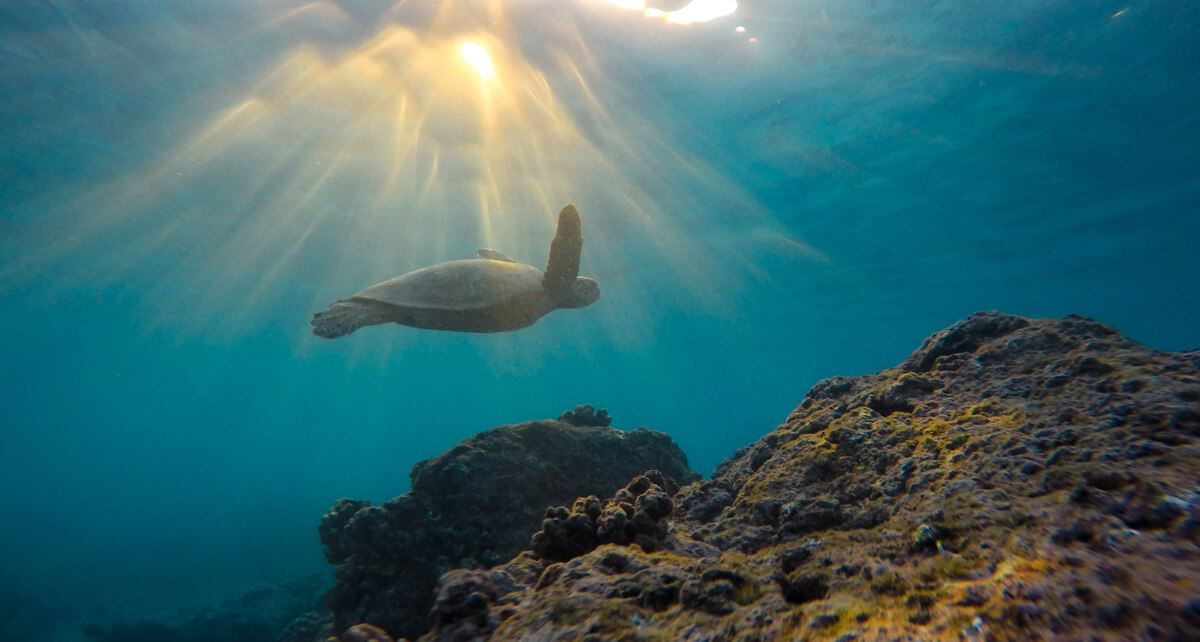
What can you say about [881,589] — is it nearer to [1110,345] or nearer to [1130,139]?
[1110,345]

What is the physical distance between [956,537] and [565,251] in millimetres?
6585

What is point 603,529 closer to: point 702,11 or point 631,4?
point 631,4

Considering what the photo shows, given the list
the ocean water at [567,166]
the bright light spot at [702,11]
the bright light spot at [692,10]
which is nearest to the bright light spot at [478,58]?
the ocean water at [567,166]

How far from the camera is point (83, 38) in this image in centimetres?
1320

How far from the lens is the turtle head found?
9.07m

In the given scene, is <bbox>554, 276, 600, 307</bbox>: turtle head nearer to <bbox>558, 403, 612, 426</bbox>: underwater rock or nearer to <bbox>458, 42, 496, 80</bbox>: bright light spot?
<bbox>558, 403, 612, 426</bbox>: underwater rock

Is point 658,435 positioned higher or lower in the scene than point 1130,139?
lower

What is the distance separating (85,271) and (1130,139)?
2046 inches

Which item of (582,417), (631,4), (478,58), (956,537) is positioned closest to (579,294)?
(582,417)

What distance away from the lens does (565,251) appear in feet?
25.4

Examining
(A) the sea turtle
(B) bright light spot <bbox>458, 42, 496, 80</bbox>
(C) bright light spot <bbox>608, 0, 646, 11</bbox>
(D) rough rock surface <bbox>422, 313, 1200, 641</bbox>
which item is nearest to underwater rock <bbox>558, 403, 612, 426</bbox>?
(A) the sea turtle

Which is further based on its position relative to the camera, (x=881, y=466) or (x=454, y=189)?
(x=454, y=189)

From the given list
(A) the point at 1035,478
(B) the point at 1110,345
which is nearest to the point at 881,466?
(A) the point at 1035,478

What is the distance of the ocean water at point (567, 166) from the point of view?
13.0m
